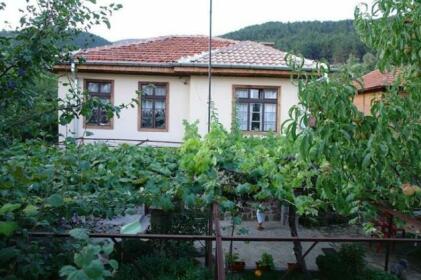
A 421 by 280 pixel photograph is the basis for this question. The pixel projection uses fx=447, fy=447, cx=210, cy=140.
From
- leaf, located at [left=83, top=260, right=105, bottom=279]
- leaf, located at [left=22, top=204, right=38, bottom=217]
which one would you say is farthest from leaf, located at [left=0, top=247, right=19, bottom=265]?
leaf, located at [left=83, top=260, right=105, bottom=279]

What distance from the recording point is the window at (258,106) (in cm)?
1346

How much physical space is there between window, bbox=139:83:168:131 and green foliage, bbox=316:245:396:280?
22.8 ft

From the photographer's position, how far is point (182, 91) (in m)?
13.5

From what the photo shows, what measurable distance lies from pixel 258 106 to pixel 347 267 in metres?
6.66

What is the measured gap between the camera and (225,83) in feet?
43.6

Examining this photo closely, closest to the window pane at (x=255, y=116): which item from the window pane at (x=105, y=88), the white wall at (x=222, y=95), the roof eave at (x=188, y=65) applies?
the white wall at (x=222, y=95)

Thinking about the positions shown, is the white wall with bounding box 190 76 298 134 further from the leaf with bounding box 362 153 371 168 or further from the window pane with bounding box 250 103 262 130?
the leaf with bounding box 362 153 371 168

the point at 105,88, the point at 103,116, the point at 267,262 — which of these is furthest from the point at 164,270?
the point at 105,88

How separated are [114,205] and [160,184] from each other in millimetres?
757

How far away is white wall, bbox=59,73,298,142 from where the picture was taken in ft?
43.2

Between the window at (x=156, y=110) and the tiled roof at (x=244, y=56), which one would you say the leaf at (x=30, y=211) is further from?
the window at (x=156, y=110)

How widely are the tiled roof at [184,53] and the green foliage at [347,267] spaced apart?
5.90 meters

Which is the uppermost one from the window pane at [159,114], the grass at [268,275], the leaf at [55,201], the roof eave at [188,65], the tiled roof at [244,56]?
the tiled roof at [244,56]

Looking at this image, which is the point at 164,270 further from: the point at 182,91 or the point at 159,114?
the point at 182,91
